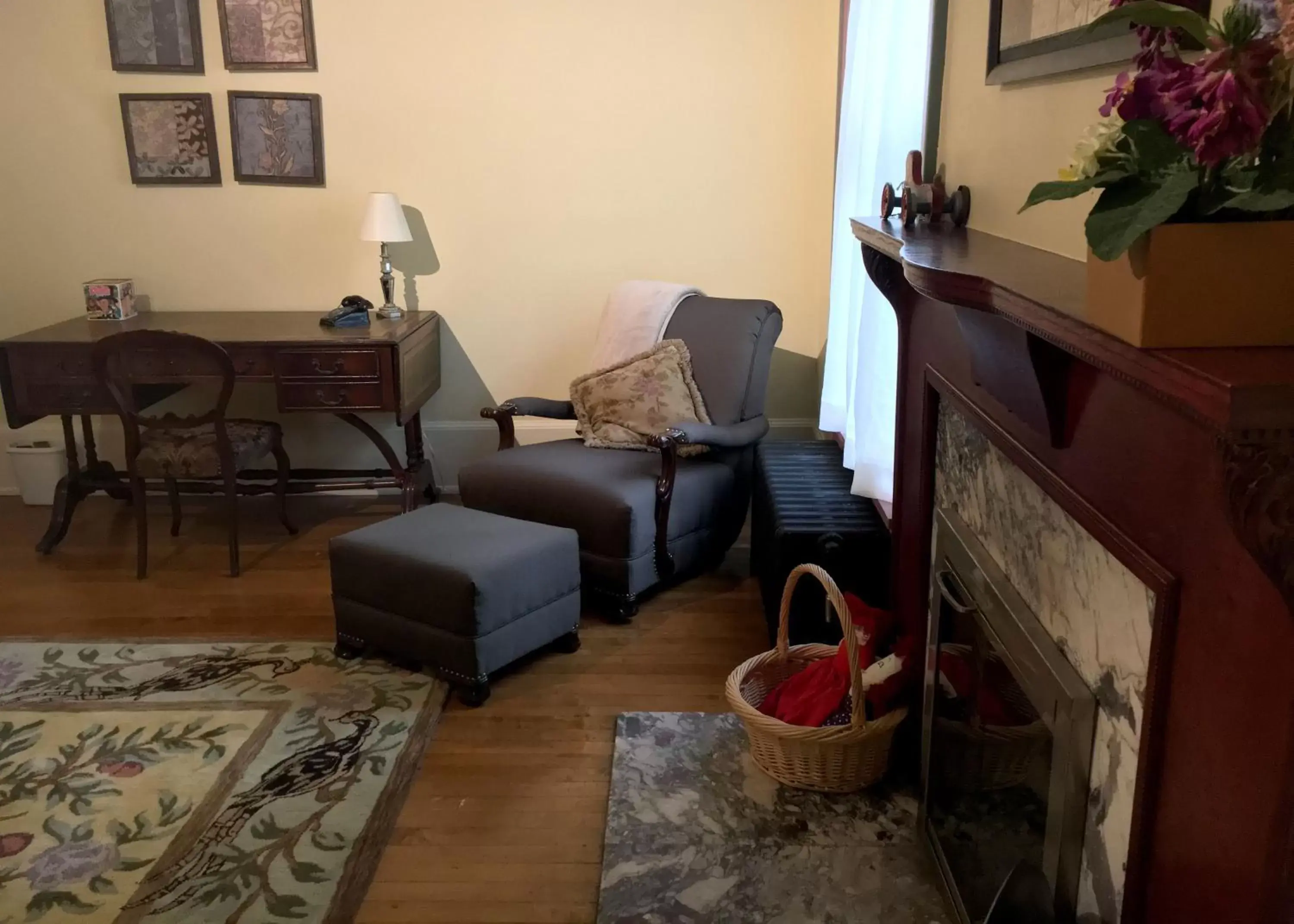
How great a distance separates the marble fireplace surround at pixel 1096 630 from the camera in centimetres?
121

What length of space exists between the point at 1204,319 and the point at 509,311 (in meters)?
3.54

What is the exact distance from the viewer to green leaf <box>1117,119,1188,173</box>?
0.92 m

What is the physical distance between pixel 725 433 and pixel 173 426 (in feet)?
5.96

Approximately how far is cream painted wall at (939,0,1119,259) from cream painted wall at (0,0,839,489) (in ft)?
5.84

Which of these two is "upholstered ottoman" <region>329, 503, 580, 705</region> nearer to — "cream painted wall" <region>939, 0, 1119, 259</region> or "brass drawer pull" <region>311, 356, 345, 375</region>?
"brass drawer pull" <region>311, 356, 345, 375</region>

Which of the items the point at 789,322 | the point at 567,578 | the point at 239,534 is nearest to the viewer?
the point at 567,578

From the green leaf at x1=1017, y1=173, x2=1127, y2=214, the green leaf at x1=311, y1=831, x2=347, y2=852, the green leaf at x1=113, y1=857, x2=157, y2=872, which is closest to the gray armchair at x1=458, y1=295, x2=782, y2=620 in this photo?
the green leaf at x1=311, y1=831, x2=347, y2=852

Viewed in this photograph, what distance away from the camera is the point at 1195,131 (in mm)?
851

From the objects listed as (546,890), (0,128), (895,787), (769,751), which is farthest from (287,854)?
(0,128)

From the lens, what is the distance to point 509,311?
4266mm

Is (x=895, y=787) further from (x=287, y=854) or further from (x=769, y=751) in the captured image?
(x=287, y=854)

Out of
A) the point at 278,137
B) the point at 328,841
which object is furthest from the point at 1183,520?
the point at 278,137

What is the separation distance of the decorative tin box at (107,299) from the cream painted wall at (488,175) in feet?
0.57

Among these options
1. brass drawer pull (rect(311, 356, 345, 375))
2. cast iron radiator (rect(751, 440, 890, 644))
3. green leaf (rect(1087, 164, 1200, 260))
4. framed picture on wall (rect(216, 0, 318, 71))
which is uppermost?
framed picture on wall (rect(216, 0, 318, 71))
